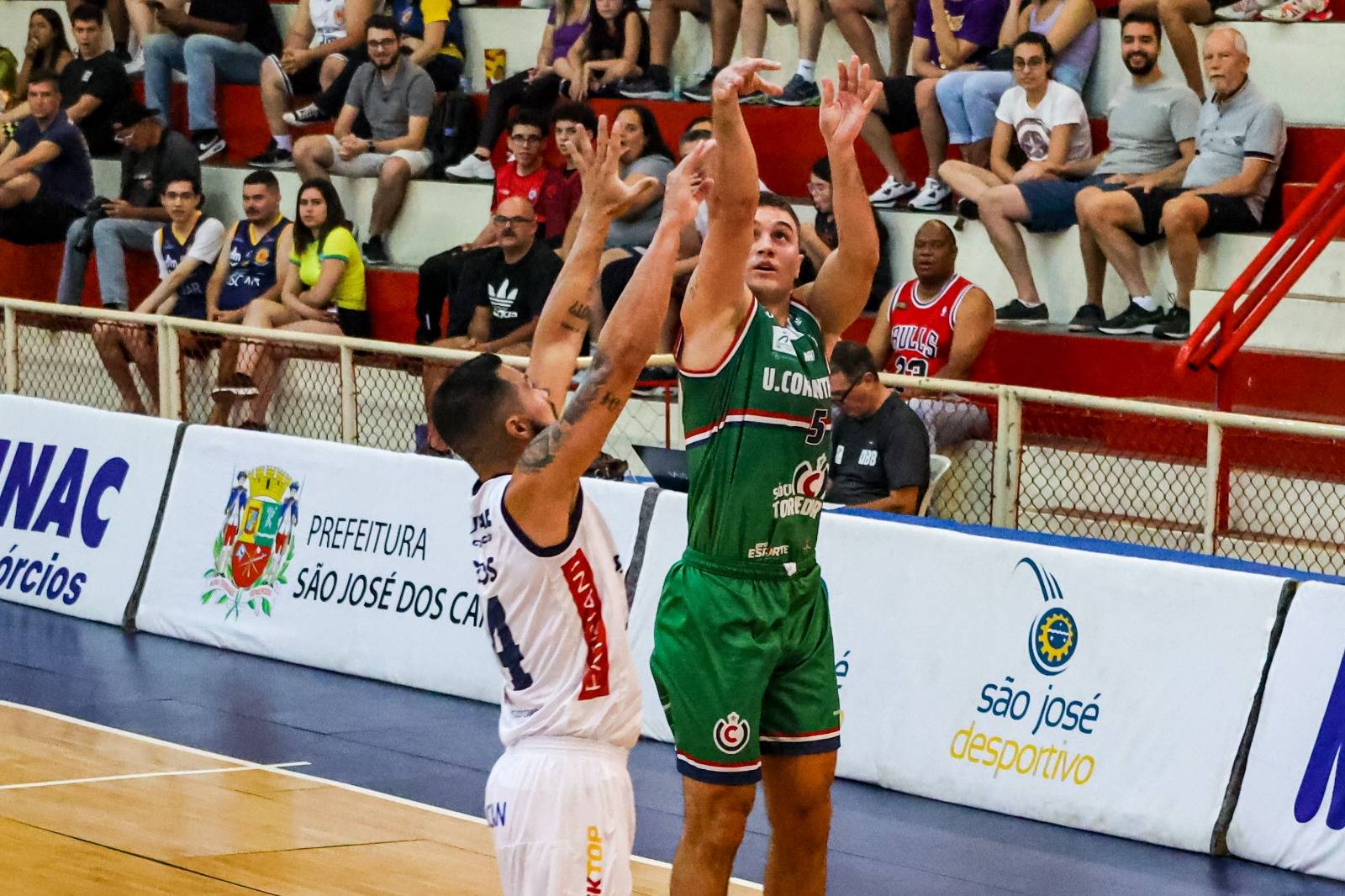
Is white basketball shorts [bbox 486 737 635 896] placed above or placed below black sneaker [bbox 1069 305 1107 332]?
below

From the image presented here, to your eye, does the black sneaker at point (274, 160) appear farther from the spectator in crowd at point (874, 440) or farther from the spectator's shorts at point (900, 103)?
the spectator in crowd at point (874, 440)

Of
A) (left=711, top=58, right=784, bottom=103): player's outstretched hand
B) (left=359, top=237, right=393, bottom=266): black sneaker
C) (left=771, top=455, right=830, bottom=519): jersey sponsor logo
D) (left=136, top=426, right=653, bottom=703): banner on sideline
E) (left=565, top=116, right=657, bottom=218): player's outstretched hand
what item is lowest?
(left=136, top=426, right=653, bottom=703): banner on sideline

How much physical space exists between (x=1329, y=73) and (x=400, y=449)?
5551 millimetres

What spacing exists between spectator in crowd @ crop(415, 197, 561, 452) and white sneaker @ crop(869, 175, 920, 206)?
1.98 meters

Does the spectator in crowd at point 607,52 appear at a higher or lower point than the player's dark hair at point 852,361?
higher

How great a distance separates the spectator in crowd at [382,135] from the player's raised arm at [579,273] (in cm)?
959

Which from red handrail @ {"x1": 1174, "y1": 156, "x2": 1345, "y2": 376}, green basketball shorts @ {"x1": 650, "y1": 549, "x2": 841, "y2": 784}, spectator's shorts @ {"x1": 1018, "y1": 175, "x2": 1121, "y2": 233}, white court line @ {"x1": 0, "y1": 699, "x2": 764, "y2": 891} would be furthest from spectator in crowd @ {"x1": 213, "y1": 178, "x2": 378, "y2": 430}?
green basketball shorts @ {"x1": 650, "y1": 549, "x2": 841, "y2": 784}

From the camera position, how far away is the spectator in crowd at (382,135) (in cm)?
1398

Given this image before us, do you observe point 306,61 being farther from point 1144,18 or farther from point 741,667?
point 741,667

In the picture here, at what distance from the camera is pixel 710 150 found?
434cm

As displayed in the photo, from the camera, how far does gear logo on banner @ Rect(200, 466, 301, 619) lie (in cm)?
999

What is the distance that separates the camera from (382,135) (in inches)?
563

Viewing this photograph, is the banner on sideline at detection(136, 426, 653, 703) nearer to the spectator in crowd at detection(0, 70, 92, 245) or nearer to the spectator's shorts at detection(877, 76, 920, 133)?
the spectator's shorts at detection(877, 76, 920, 133)

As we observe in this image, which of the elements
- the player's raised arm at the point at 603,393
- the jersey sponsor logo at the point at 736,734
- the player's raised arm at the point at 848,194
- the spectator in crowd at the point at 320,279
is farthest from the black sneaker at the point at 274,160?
the player's raised arm at the point at 603,393
